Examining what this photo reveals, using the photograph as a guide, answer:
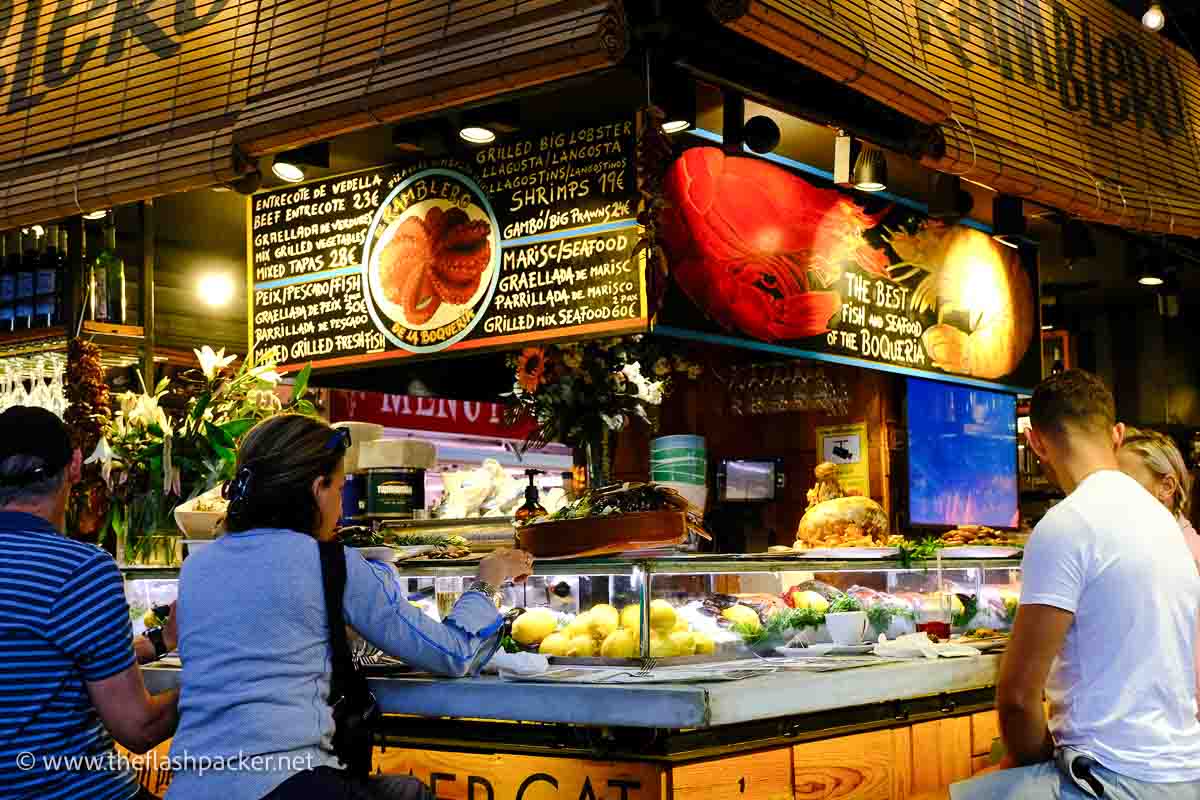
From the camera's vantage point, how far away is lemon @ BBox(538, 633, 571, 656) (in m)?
3.08

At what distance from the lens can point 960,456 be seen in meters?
7.88

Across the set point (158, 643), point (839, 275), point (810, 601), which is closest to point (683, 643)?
point (810, 601)

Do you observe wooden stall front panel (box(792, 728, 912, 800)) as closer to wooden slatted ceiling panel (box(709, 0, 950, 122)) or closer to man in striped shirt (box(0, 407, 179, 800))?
man in striped shirt (box(0, 407, 179, 800))

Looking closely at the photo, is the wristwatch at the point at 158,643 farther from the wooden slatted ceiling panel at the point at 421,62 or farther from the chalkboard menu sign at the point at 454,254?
the chalkboard menu sign at the point at 454,254

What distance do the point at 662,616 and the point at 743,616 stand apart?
317mm

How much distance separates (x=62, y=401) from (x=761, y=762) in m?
4.18

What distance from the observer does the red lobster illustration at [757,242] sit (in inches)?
227

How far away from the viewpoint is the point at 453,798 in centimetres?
304

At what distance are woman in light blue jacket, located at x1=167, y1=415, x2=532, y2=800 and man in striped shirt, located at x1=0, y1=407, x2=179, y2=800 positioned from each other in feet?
0.60

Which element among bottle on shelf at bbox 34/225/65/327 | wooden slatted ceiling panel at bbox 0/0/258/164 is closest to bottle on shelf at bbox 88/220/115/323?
bottle on shelf at bbox 34/225/65/327

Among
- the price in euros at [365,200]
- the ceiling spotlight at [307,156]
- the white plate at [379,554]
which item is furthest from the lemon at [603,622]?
the price in euros at [365,200]

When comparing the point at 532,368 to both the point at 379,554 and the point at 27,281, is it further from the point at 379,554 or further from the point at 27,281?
the point at 27,281

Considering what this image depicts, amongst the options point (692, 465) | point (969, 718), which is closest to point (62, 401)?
point (692, 465)

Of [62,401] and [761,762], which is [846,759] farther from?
[62,401]
